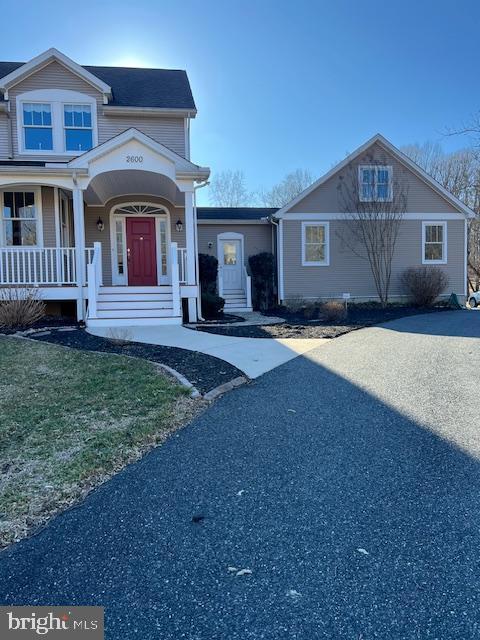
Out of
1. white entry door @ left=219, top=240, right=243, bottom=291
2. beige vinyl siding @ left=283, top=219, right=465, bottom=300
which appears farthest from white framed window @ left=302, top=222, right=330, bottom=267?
white entry door @ left=219, top=240, right=243, bottom=291

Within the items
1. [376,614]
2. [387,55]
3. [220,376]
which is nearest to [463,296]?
[387,55]

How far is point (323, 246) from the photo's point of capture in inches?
713

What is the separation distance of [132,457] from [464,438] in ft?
9.28

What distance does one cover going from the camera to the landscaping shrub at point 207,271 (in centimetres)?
1677

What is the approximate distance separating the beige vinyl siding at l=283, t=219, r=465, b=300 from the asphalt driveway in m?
13.6

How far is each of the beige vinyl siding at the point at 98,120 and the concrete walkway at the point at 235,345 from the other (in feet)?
24.7

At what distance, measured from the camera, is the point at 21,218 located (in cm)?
1334

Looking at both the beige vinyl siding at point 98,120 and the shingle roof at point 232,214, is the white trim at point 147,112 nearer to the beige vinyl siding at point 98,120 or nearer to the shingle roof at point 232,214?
the beige vinyl siding at point 98,120

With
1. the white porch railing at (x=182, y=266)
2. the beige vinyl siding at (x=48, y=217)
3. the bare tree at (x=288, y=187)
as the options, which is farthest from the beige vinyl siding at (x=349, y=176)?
the bare tree at (x=288, y=187)

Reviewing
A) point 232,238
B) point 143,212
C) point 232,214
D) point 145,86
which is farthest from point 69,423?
point 232,214

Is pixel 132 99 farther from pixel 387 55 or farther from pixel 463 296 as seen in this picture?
pixel 463 296

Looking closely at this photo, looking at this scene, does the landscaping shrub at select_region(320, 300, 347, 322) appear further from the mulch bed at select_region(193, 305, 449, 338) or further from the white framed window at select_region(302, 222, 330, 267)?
the white framed window at select_region(302, 222, 330, 267)

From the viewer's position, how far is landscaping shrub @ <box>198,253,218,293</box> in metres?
16.8

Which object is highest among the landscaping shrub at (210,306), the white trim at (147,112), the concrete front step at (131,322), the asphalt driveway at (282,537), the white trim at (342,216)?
the white trim at (147,112)
